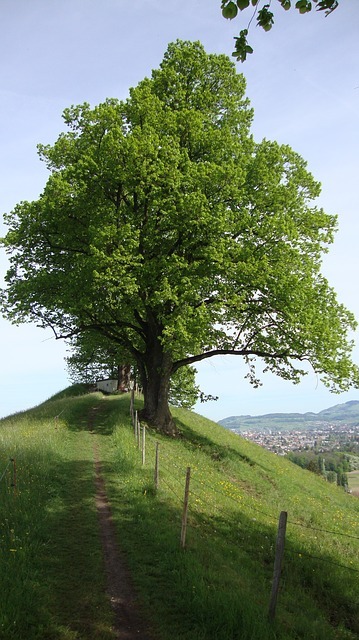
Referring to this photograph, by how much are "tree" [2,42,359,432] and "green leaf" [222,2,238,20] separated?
678 inches

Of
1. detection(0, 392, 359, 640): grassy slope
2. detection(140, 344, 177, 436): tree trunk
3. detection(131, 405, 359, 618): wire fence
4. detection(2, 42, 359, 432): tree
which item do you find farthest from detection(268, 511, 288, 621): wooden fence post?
detection(140, 344, 177, 436): tree trunk

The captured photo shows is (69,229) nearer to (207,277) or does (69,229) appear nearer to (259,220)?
(207,277)

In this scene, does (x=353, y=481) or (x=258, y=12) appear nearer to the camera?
(x=258, y=12)

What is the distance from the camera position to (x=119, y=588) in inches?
361

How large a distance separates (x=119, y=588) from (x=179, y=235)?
19760 millimetres

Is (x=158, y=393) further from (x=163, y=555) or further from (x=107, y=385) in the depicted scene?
(x=107, y=385)

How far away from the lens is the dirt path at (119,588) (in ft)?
25.5

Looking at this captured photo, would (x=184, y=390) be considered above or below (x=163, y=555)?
above

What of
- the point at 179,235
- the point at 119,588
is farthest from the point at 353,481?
the point at 119,588

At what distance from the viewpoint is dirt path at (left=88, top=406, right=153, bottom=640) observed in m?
7.76

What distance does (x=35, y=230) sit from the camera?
26.9 meters

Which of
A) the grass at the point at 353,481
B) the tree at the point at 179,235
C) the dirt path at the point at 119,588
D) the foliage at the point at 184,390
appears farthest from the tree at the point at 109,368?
the grass at the point at 353,481

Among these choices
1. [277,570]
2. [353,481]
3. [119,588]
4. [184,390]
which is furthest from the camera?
[353,481]

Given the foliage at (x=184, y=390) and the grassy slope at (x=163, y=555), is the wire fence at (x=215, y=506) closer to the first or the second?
the grassy slope at (x=163, y=555)
